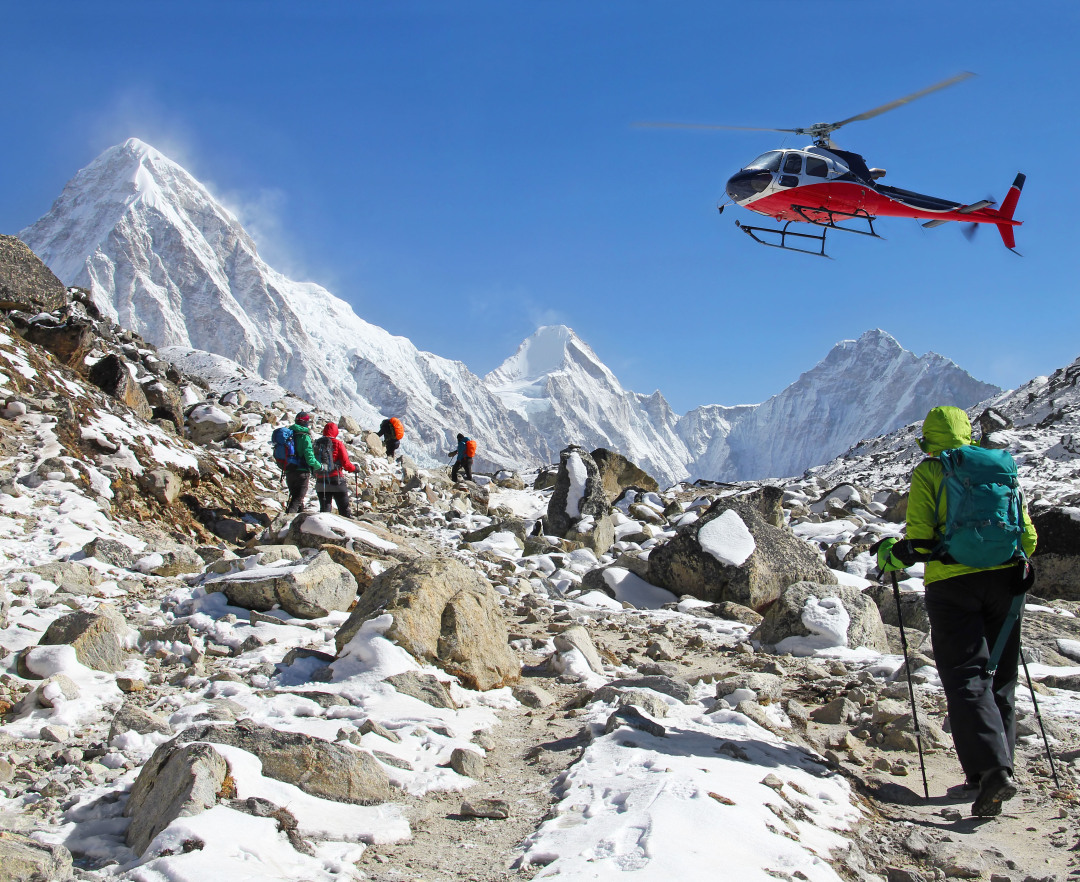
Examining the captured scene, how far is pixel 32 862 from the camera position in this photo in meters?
2.35

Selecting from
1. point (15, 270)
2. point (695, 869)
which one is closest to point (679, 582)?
point (695, 869)

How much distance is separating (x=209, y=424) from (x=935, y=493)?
13553 mm

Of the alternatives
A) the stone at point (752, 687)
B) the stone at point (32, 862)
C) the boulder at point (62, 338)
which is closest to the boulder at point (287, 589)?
the stone at point (752, 687)

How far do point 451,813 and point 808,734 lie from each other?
250 cm

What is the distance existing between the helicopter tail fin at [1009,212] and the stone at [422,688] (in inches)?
800


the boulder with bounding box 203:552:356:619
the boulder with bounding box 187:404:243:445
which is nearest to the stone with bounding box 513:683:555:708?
the boulder with bounding box 203:552:356:619

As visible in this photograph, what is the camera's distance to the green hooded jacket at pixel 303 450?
10.7 m

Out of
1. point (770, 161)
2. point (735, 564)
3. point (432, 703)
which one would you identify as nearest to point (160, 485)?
point (432, 703)

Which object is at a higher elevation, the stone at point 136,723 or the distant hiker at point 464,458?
the distant hiker at point 464,458

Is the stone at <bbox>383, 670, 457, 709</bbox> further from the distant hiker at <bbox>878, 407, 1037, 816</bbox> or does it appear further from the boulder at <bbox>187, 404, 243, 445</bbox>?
the boulder at <bbox>187, 404, 243, 445</bbox>

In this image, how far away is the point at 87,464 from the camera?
8242 mm

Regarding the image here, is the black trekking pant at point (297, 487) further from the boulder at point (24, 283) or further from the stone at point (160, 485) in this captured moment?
the boulder at point (24, 283)

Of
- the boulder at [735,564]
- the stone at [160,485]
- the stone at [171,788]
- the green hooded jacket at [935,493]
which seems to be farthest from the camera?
the boulder at [735,564]

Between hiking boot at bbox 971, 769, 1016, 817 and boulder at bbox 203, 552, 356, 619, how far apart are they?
467 centimetres
